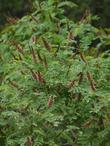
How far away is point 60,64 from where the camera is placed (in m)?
3.62

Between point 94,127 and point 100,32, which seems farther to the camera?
point 100,32

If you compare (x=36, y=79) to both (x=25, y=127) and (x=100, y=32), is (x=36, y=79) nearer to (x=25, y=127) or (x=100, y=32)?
(x=25, y=127)

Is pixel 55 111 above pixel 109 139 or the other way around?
above

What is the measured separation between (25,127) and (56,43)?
933mm

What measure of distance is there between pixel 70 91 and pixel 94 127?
311 mm

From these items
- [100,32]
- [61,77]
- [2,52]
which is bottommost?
[100,32]

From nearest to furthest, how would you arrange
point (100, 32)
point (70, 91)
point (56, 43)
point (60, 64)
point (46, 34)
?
point (70, 91) → point (60, 64) → point (56, 43) → point (46, 34) → point (100, 32)

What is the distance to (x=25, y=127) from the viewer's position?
3396 millimetres

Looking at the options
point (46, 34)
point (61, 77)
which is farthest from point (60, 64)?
point (46, 34)

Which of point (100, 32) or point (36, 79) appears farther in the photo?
point (100, 32)

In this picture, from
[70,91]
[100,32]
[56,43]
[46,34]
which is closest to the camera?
[70,91]

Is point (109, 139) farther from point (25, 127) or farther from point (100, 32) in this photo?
point (100, 32)

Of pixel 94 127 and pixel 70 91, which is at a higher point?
pixel 70 91

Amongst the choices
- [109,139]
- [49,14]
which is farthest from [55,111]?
[49,14]
